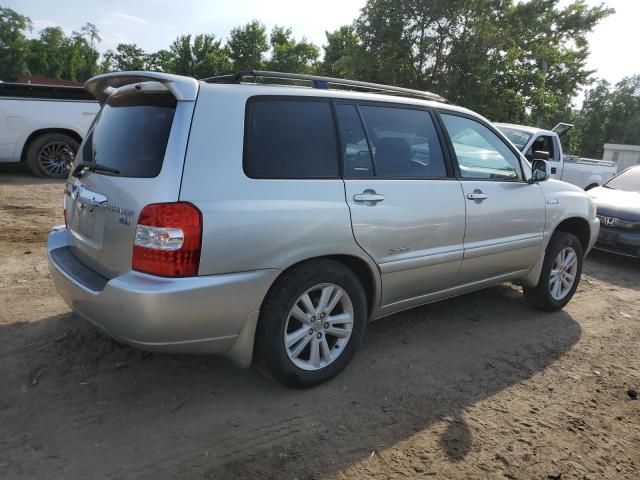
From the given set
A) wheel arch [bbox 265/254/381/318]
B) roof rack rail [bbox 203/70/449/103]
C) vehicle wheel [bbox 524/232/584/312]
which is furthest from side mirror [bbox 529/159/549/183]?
wheel arch [bbox 265/254/381/318]

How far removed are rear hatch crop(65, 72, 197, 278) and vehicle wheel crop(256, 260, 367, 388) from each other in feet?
2.64

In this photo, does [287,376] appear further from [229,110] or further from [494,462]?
[229,110]

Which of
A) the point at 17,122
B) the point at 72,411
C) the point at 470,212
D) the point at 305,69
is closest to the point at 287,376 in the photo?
the point at 72,411

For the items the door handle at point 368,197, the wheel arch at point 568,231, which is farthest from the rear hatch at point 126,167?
the wheel arch at point 568,231

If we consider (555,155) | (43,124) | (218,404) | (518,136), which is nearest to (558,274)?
(218,404)

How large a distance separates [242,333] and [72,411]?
103 centimetres

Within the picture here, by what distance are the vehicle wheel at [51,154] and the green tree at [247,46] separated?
31.9 m

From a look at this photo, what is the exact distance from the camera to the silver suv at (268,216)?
98.3 inches

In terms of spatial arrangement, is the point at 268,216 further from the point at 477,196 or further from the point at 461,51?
the point at 461,51

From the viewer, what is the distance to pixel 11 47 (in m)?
54.7

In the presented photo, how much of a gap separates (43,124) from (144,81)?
27.1 feet

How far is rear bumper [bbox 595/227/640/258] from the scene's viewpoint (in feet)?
21.6

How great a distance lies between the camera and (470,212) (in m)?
3.72

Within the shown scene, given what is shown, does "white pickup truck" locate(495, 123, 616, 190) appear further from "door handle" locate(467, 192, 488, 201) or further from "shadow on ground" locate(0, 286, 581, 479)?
"shadow on ground" locate(0, 286, 581, 479)
